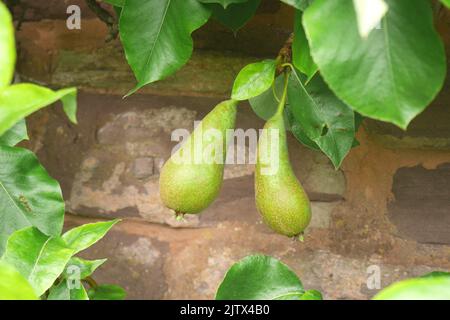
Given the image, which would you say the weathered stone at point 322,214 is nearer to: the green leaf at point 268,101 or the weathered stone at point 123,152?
the weathered stone at point 123,152

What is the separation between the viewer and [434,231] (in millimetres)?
940

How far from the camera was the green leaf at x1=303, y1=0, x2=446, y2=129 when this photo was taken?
487 millimetres

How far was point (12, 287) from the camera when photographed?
390 millimetres

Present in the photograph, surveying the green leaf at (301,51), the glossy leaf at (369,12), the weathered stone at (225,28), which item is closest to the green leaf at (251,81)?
the green leaf at (301,51)

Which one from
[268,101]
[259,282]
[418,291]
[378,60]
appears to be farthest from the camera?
[268,101]

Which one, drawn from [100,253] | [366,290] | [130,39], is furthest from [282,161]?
[100,253]

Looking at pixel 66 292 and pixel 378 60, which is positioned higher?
pixel 378 60

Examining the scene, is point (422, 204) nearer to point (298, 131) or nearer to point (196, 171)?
point (298, 131)

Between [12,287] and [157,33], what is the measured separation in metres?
0.43

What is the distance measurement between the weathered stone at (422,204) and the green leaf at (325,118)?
263 mm

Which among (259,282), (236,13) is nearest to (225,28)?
(236,13)

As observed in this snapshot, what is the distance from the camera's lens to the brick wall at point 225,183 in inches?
37.5

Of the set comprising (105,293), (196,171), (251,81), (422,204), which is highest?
(251,81)
